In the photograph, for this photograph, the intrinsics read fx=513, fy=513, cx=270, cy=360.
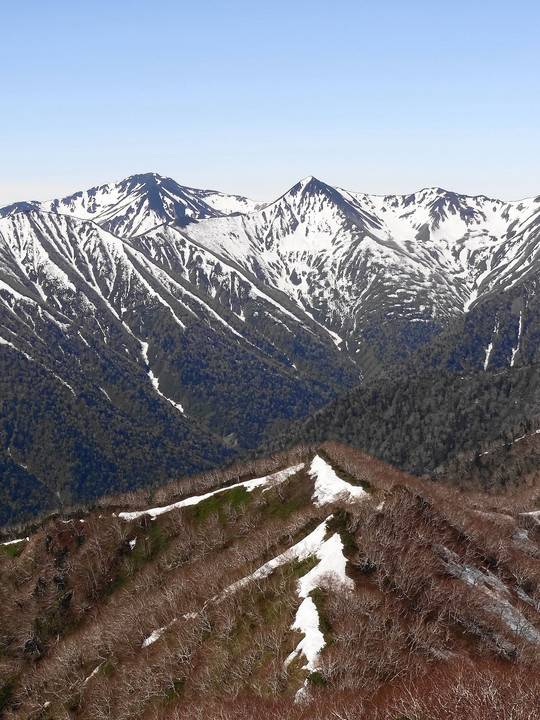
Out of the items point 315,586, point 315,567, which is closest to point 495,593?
point 315,567

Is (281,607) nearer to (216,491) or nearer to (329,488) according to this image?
(329,488)

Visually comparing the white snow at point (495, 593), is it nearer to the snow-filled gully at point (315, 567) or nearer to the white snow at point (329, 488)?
the snow-filled gully at point (315, 567)

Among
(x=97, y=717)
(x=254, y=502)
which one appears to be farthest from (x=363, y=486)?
(x=97, y=717)

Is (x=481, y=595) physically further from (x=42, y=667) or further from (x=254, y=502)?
(x=42, y=667)

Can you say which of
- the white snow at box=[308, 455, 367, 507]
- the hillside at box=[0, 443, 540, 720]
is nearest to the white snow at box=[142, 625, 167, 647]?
the hillside at box=[0, 443, 540, 720]

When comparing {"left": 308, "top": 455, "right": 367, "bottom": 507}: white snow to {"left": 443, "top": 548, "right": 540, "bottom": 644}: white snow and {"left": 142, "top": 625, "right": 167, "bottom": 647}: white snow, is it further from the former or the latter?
{"left": 142, "top": 625, "right": 167, "bottom": 647}: white snow

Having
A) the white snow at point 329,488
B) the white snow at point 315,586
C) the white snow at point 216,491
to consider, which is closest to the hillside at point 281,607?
the white snow at point 315,586

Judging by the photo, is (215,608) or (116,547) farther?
(116,547)
